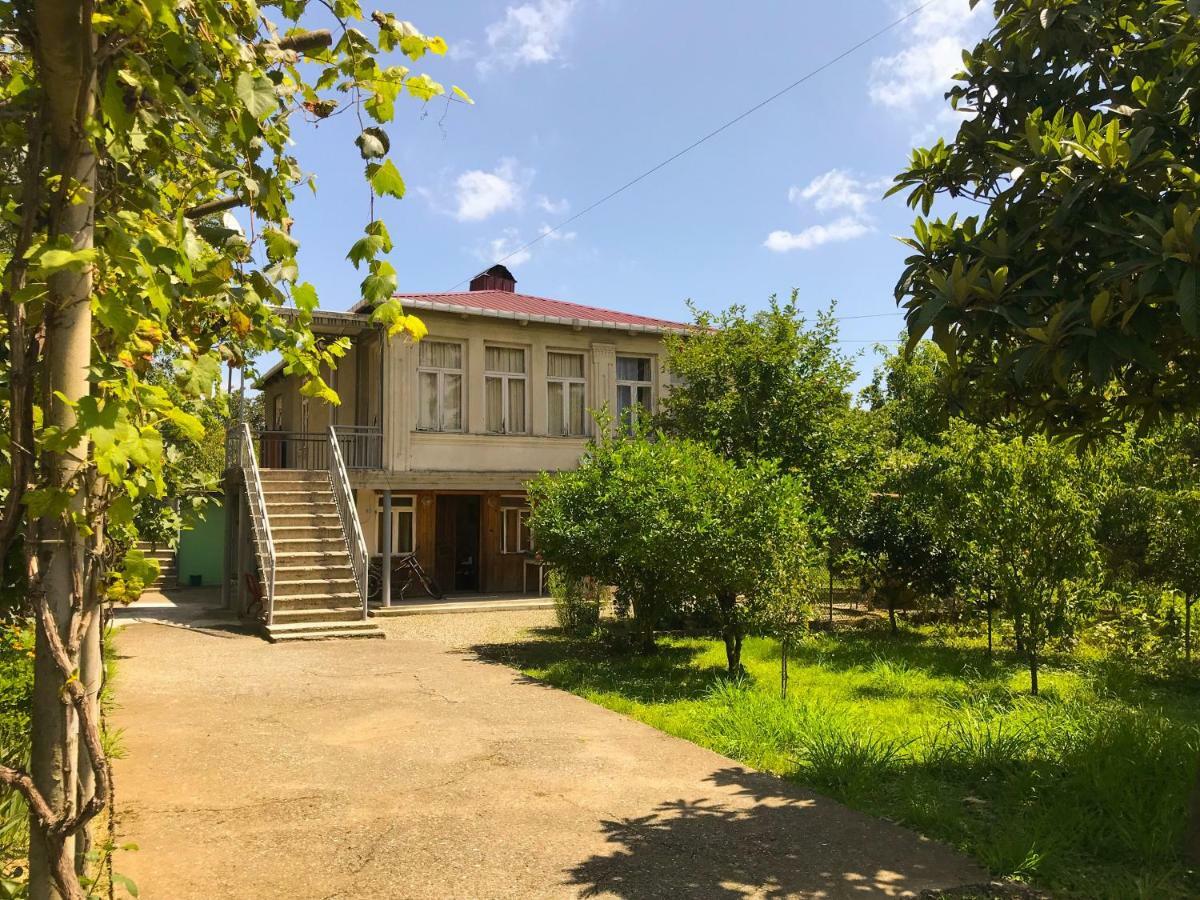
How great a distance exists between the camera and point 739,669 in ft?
33.4

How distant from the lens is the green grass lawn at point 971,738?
486 centimetres

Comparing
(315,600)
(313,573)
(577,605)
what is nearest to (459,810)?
(577,605)

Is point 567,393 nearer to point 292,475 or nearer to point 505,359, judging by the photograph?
point 505,359

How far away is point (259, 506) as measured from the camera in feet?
50.2

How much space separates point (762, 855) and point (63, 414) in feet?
13.9

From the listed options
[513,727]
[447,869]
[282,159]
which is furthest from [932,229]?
[513,727]

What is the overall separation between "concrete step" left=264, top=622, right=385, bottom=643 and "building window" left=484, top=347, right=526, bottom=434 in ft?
Answer: 20.5

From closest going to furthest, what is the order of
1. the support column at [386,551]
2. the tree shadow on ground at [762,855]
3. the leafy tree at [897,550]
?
the tree shadow on ground at [762,855], the leafy tree at [897,550], the support column at [386,551]

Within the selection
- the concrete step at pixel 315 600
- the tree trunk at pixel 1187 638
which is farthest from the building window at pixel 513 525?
the tree trunk at pixel 1187 638

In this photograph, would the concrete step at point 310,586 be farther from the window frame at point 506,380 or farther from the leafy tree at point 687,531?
the window frame at point 506,380

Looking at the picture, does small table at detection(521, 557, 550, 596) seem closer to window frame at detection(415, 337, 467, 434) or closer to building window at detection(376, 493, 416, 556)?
building window at detection(376, 493, 416, 556)

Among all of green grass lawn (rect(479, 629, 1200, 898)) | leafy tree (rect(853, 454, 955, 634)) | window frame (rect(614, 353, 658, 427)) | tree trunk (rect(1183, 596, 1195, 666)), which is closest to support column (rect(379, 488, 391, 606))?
green grass lawn (rect(479, 629, 1200, 898))

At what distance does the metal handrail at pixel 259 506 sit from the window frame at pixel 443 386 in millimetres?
3371

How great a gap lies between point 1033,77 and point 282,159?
491 cm
